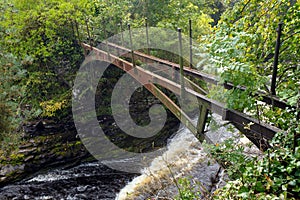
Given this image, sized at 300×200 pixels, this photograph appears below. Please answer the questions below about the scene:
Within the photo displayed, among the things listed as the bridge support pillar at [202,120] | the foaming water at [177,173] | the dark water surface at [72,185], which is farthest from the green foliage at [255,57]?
the dark water surface at [72,185]

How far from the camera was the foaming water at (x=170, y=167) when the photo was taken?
4.76 meters

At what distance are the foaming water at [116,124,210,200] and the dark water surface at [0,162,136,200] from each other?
16.9 inches

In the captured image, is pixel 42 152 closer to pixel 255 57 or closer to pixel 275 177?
pixel 255 57

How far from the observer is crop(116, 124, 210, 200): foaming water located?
15.6 ft

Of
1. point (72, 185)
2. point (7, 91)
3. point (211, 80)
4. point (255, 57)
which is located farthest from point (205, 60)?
point (72, 185)

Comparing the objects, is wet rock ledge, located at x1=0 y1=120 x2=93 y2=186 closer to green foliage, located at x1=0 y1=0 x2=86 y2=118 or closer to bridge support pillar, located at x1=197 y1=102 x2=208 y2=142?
green foliage, located at x1=0 y1=0 x2=86 y2=118

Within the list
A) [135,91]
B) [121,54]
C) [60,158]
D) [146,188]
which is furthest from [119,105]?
[146,188]

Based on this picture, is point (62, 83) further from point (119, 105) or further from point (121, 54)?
point (121, 54)

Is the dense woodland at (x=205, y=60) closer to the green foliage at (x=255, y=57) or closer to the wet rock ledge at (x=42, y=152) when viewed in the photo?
the green foliage at (x=255, y=57)

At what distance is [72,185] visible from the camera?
557cm

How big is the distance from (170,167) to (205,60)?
146 inches

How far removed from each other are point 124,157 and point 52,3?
6.46m

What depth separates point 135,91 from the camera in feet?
30.3

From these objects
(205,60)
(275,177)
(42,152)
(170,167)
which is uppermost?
(205,60)
